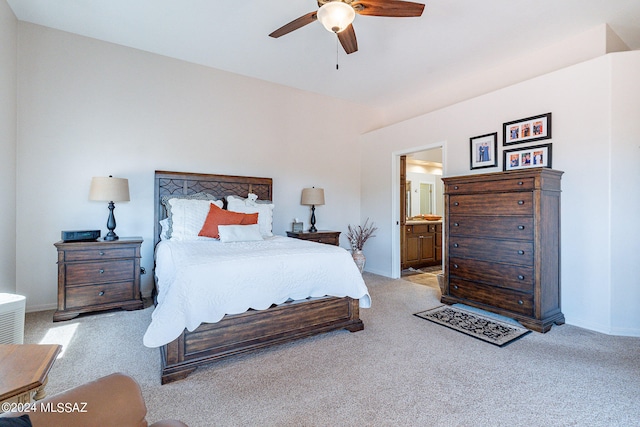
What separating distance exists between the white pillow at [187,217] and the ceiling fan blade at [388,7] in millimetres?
2662

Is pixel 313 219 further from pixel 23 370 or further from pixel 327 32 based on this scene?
pixel 23 370

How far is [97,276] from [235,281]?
1999 millimetres

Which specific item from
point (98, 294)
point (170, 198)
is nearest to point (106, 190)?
point (170, 198)

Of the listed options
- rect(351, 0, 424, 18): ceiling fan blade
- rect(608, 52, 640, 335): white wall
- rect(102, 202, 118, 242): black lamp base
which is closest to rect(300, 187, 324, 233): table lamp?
rect(102, 202, 118, 242): black lamp base

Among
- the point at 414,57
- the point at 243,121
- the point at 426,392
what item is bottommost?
the point at 426,392

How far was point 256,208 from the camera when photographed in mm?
3957

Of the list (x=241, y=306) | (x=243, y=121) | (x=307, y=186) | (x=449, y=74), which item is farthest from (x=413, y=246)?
(x=241, y=306)

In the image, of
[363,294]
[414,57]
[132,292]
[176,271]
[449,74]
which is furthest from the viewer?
[449,74]

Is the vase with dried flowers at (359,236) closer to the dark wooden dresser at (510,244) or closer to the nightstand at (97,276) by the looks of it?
the dark wooden dresser at (510,244)

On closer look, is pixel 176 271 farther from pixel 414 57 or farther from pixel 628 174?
pixel 628 174

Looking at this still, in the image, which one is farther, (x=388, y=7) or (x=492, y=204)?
(x=492, y=204)

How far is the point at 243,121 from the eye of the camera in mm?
4500

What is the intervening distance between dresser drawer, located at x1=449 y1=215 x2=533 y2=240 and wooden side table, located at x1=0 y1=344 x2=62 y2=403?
3537mm

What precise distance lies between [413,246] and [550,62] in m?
3.40
